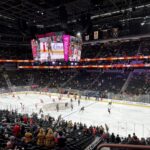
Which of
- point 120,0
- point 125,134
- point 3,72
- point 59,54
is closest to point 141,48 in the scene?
point 120,0

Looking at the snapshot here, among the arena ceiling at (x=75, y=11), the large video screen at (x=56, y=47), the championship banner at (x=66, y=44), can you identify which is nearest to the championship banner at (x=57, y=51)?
the large video screen at (x=56, y=47)

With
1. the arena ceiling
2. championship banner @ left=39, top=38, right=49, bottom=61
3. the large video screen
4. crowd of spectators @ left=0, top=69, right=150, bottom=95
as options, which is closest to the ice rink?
the large video screen

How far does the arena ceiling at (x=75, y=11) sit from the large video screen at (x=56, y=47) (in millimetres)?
1321

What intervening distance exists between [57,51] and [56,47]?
41cm

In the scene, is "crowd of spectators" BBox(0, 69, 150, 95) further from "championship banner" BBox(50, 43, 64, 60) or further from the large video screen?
"championship banner" BBox(50, 43, 64, 60)

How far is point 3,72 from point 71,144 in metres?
43.1

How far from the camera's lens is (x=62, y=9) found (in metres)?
15.8

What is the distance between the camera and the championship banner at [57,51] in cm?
1805

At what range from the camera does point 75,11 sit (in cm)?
2050

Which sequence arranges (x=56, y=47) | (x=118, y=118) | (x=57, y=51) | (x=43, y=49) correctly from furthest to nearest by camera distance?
(x=43, y=49)
(x=57, y=51)
(x=56, y=47)
(x=118, y=118)

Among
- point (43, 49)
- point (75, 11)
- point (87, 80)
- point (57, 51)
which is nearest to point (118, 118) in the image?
point (57, 51)

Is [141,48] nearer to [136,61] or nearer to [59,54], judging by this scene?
[136,61]

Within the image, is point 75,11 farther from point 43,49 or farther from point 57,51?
point 43,49

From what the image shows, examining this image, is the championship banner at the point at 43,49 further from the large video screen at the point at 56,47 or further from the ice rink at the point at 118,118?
the ice rink at the point at 118,118
